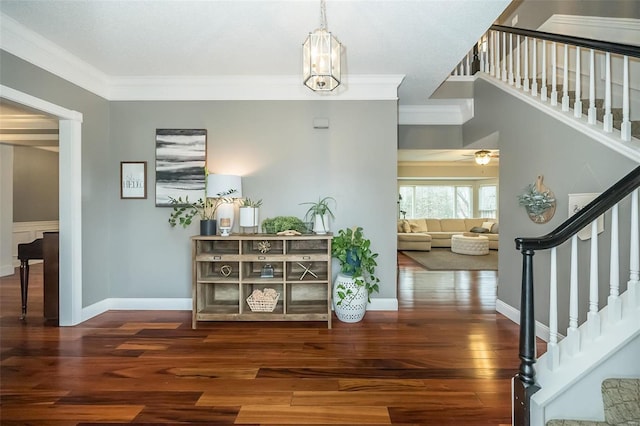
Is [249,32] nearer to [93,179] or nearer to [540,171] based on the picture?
[93,179]

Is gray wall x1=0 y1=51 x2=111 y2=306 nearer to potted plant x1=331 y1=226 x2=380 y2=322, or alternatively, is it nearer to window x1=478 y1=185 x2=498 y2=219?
potted plant x1=331 y1=226 x2=380 y2=322

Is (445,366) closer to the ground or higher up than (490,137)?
closer to the ground

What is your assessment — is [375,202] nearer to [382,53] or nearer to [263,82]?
[382,53]

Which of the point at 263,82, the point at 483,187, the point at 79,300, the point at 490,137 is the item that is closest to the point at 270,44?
the point at 263,82

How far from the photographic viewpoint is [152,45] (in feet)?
9.73

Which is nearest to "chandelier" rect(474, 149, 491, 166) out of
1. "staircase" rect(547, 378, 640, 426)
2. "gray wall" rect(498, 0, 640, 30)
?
"gray wall" rect(498, 0, 640, 30)

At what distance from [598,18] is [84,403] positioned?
18.7ft

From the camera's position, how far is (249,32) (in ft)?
9.01

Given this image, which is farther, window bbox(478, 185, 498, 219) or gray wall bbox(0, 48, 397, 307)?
window bbox(478, 185, 498, 219)

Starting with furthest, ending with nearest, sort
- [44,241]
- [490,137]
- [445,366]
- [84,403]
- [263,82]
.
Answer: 1. [490,137]
2. [263,82]
3. [44,241]
4. [445,366]
5. [84,403]

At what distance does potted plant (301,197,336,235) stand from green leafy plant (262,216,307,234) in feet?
0.52

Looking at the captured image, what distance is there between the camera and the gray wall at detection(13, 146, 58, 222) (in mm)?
6461

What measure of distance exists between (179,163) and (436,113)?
11.5 ft

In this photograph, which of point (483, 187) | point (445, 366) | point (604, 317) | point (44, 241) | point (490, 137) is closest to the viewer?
point (604, 317)
